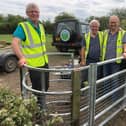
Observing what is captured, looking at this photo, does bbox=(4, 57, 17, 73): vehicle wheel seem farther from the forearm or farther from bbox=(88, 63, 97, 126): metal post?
bbox=(88, 63, 97, 126): metal post

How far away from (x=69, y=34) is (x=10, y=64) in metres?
4.68

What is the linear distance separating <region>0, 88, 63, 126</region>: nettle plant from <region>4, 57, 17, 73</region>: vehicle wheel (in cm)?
519

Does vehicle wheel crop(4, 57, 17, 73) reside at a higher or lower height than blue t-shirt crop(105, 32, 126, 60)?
lower

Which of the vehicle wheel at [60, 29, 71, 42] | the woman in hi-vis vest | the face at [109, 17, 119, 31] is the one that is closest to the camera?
the woman in hi-vis vest

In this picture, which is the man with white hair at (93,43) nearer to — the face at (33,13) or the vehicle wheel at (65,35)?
the face at (33,13)

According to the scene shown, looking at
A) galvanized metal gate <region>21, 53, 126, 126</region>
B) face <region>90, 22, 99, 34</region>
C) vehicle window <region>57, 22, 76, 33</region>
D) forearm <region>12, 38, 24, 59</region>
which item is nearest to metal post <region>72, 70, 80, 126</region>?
galvanized metal gate <region>21, 53, 126, 126</region>

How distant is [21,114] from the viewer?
2.06 metres

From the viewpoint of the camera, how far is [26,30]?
Result: 11.4ft

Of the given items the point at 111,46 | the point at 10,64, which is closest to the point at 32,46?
the point at 111,46

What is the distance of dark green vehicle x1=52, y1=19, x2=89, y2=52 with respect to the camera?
11648 millimetres

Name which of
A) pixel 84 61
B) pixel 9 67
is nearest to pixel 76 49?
pixel 9 67

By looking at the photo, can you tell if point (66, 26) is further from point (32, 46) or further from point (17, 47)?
point (17, 47)

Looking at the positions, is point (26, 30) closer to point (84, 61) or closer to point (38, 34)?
point (38, 34)

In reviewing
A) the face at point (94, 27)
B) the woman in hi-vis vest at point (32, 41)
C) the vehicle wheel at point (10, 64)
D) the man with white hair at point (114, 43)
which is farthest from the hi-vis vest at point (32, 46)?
the vehicle wheel at point (10, 64)
